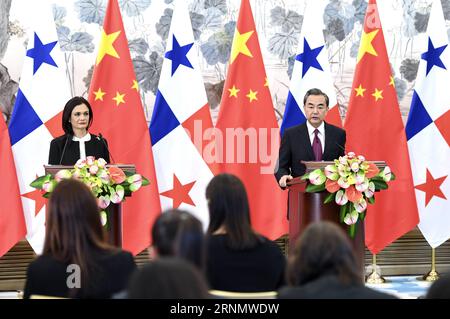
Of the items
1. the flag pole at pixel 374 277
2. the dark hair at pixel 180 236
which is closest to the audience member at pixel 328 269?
the dark hair at pixel 180 236

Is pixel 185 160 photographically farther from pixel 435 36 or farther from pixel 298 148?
pixel 435 36

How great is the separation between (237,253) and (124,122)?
12.8 ft

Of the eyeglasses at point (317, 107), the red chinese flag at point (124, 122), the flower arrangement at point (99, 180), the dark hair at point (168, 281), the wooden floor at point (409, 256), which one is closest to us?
the dark hair at point (168, 281)

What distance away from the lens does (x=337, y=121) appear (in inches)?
287

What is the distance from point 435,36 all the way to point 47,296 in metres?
5.54

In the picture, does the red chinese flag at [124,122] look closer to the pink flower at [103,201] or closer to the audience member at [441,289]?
the pink flower at [103,201]

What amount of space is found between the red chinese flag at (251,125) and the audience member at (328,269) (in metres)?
4.72

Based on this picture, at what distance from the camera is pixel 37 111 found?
6.61 m

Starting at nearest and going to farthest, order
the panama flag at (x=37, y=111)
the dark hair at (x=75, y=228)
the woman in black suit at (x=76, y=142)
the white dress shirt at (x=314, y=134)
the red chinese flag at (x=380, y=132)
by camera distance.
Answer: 1. the dark hair at (x=75, y=228)
2. the woman in black suit at (x=76, y=142)
3. the white dress shirt at (x=314, y=134)
4. the panama flag at (x=37, y=111)
5. the red chinese flag at (x=380, y=132)

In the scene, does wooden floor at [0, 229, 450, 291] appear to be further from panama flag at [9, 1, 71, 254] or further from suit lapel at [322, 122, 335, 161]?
panama flag at [9, 1, 71, 254]

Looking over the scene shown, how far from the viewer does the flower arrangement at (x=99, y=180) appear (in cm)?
504

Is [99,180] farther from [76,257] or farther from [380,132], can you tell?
[380,132]

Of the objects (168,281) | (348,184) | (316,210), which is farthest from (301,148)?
(168,281)
